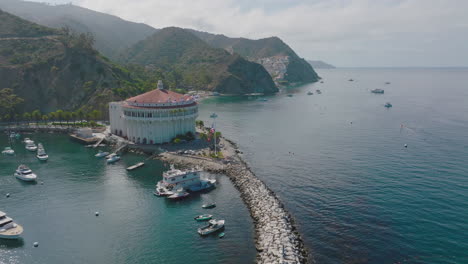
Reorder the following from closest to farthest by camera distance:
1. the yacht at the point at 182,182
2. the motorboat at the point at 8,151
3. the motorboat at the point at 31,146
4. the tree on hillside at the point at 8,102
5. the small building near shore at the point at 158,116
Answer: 1. the yacht at the point at 182,182
2. the small building near shore at the point at 158,116
3. the motorboat at the point at 8,151
4. the motorboat at the point at 31,146
5. the tree on hillside at the point at 8,102

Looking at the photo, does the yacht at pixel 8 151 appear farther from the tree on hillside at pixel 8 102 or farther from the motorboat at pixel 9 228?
the motorboat at pixel 9 228

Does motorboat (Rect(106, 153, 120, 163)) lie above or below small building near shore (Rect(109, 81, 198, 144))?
below

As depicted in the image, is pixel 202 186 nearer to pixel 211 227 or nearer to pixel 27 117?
pixel 211 227

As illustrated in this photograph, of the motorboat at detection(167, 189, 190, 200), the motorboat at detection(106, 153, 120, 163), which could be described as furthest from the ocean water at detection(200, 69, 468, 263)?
the motorboat at detection(106, 153, 120, 163)

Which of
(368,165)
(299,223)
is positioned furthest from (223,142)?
(299,223)

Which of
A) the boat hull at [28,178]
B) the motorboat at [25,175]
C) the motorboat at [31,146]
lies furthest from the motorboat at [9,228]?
the motorboat at [31,146]

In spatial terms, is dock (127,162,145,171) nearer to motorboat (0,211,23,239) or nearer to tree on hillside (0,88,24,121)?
motorboat (0,211,23,239)
